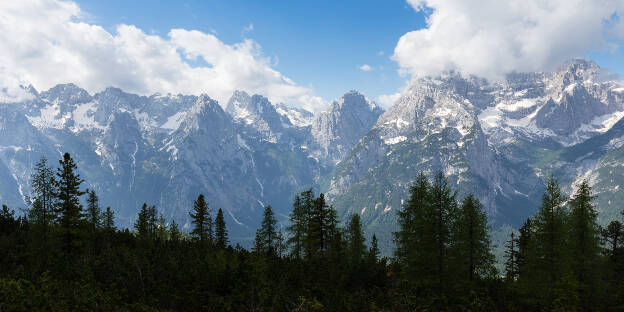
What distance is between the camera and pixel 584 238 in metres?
28.8

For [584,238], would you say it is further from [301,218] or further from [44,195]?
[44,195]

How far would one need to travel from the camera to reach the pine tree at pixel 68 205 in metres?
29.8

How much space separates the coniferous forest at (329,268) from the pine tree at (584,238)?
85 millimetres

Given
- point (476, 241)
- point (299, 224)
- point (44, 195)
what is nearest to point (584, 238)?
point (476, 241)

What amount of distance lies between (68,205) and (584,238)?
1759 inches

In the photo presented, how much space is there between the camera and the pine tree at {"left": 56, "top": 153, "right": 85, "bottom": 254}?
97.8ft

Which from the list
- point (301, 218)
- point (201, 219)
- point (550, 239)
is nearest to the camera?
point (550, 239)

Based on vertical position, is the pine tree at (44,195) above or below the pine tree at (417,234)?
above

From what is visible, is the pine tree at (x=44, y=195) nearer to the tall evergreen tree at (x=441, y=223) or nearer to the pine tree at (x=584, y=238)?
the tall evergreen tree at (x=441, y=223)

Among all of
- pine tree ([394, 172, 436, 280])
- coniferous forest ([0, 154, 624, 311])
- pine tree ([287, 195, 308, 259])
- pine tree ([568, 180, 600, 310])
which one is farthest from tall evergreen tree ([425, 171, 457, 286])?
pine tree ([287, 195, 308, 259])

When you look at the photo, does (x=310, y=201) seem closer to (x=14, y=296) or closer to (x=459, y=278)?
(x=459, y=278)

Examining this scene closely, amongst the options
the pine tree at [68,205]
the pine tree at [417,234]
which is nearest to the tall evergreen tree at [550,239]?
the pine tree at [417,234]

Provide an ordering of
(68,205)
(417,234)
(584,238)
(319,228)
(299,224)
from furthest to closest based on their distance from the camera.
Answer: (299,224) → (319,228) → (417,234) → (68,205) → (584,238)

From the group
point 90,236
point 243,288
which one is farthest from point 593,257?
point 90,236
